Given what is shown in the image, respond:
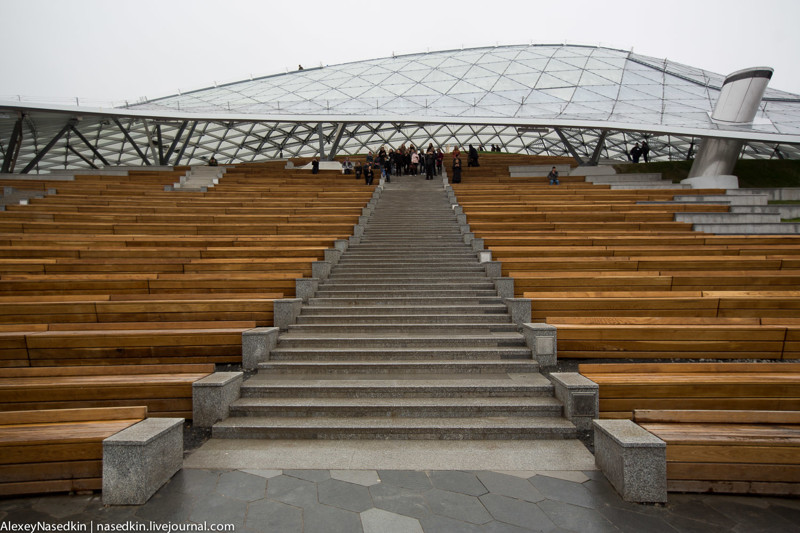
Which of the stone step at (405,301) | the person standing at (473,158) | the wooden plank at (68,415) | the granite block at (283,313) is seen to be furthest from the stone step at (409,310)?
the person standing at (473,158)

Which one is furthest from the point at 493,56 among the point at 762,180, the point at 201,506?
the point at 201,506

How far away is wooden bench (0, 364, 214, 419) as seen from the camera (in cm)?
554

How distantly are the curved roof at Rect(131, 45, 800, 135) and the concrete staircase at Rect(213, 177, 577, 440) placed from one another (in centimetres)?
1465

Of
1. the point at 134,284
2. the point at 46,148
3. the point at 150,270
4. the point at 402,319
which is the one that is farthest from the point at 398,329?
the point at 46,148

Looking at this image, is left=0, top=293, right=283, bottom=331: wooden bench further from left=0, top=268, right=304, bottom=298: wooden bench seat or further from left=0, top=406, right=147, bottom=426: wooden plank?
left=0, top=406, right=147, bottom=426: wooden plank

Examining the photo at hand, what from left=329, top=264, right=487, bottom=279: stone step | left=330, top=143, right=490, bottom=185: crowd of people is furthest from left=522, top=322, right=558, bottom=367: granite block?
left=330, top=143, right=490, bottom=185: crowd of people

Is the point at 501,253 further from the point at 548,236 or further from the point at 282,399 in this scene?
the point at 282,399

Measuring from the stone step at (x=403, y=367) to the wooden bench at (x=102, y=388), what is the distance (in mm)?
1194

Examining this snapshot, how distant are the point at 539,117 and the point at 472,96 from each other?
199 inches

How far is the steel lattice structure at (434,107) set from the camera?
21.2 meters

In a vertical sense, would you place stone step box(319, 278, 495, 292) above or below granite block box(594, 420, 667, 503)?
above

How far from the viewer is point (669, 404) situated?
5.43 metres

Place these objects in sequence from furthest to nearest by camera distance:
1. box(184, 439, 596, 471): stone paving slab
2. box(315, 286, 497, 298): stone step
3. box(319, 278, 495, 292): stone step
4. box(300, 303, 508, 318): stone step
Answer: box(319, 278, 495, 292): stone step, box(315, 286, 497, 298): stone step, box(300, 303, 508, 318): stone step, box(184, 439, 596, 471): stone paving slab

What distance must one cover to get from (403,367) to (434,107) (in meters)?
20.3
